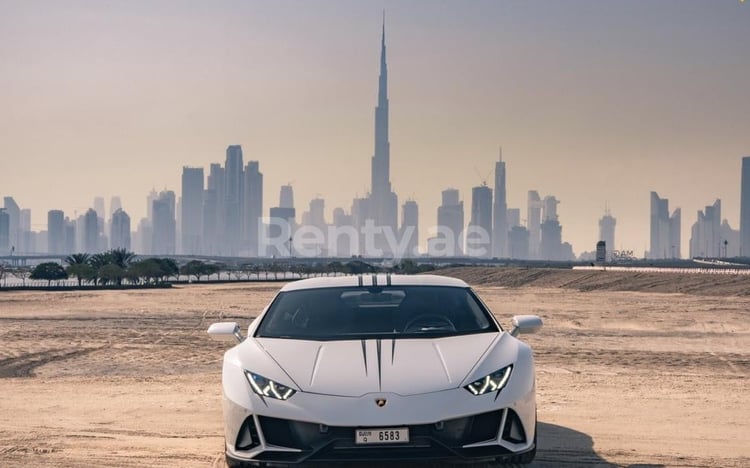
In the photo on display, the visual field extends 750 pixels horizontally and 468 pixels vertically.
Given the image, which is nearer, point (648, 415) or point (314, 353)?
point (314, 353)

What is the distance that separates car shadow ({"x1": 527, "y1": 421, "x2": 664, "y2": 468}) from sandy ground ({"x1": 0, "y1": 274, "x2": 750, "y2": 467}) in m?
0.02

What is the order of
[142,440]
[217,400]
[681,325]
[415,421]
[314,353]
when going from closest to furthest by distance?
[415,421] → [314,353] → [142,440] → [217,400] → [681,325]

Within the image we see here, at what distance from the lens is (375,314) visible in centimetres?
728

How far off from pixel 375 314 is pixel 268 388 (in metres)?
1.52

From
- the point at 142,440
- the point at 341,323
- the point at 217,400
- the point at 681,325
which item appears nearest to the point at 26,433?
the point at 142,440

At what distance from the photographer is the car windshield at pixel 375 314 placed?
22.8 feet

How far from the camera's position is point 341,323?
708cm

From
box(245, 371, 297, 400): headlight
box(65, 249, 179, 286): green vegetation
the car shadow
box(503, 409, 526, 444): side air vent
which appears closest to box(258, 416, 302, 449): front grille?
box(245, 371, 297, 400): headlight

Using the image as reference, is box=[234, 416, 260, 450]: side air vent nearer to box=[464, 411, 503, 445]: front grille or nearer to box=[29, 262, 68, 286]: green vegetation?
box=[464, 411, 503, 445]: front grille

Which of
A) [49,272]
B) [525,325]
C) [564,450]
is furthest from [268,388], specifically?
[49,272]

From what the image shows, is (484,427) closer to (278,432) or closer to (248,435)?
(278,432)

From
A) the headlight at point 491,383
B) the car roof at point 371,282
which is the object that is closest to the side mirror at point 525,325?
the car roof at point 371,282

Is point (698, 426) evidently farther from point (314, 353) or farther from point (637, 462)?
point (314, 353)

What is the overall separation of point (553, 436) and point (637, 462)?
1.09 metres
